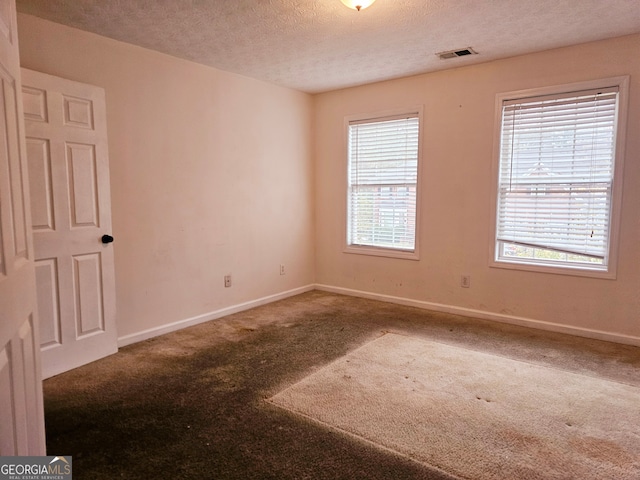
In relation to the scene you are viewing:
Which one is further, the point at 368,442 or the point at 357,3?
the point at 357,3

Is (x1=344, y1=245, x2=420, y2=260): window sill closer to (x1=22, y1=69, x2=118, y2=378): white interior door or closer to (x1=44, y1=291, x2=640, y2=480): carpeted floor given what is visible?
(x1=44, y1=291, x2=640, y2=480): carpeted floor

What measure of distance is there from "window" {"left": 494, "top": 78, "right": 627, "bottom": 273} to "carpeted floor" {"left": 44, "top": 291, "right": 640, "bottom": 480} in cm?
79

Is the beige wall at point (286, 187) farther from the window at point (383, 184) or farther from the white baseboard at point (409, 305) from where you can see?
the window at point (383, 184)

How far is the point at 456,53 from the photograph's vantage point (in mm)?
3641

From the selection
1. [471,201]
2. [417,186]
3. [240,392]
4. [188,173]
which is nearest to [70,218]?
[188,173]

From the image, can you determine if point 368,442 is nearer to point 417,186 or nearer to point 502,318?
point 502,318

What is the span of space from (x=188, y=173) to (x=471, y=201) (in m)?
2.79

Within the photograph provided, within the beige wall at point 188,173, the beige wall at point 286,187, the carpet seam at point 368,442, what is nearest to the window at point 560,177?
the beige wall at point 286,187

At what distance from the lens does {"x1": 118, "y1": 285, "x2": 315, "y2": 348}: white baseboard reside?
342 cm

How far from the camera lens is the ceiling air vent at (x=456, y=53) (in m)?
3.56

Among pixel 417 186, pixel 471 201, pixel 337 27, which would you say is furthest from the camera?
pixel 417 186

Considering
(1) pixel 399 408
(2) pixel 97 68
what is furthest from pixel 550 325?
(2) pixel 97 68

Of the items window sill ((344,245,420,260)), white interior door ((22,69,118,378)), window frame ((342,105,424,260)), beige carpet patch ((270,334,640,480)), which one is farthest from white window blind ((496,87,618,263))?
white interior door ((22,69,118,378))

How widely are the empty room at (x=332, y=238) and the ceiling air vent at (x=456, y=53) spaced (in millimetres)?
31
